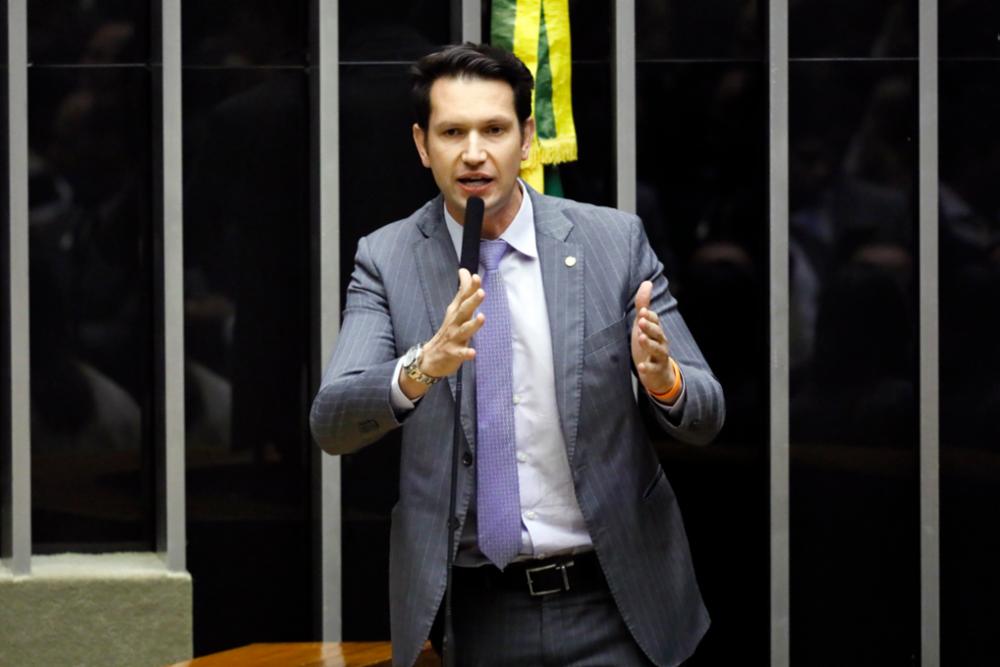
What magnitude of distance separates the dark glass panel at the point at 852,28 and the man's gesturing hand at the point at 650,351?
248 cm

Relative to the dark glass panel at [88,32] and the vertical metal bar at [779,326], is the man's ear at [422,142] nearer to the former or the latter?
the vertical metal bar at [779,326]

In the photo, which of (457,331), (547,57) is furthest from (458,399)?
(547,57)

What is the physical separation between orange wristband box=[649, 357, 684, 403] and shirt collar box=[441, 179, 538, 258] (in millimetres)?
306

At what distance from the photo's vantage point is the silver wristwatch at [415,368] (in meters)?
1.97

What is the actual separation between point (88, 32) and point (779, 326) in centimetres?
215

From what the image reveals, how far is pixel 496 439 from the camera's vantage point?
2.12m

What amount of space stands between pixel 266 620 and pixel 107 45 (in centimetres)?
174

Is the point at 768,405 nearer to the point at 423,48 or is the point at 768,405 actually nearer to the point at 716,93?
the point at 716,93

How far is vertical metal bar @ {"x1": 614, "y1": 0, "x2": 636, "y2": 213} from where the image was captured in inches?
164

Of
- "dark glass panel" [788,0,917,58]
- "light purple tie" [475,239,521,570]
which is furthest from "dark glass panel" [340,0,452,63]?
"light purple tie" [475,239,521,570]

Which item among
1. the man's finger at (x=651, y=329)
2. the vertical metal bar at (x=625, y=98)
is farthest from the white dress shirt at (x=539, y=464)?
the vertical metal bar at (x=625, y=98)

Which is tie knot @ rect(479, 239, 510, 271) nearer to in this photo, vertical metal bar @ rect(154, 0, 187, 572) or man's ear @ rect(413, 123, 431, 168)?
man's ear @ rect(413, 123, 431, 168)

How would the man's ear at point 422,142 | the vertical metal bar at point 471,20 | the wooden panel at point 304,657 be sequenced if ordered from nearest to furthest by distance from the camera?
the man's ear at point 422,142 < the wooden panel at point 304,657 < the vertical metal bar at point 471,20

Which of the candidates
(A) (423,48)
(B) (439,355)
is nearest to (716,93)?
(A) (423,48)
